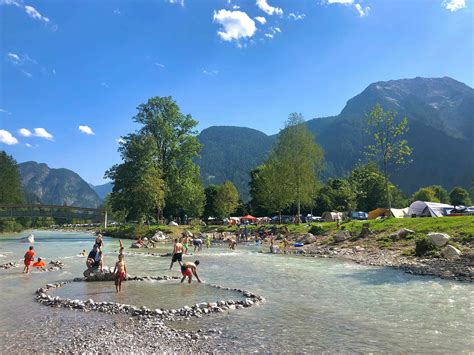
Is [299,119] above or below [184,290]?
above

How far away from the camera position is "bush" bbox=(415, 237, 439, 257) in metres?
30.5

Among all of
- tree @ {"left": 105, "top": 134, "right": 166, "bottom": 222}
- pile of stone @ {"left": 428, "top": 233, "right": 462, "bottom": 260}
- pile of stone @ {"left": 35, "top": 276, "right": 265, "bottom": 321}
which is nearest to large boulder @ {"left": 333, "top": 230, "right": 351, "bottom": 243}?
pile of stone @ {"left": 428, "top": 233, "right": 462, "bottom": 260}

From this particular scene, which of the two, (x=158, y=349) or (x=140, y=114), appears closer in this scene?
(x=158, y=349)

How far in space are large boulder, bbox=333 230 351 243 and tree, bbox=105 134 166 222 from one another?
3442 cm

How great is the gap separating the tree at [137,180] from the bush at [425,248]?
46.8m

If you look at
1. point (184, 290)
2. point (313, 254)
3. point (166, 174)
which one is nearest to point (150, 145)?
point (166, 174)

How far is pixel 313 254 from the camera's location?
1523 inches

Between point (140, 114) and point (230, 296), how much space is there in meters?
63.4

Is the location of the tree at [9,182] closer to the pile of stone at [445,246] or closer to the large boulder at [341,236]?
the large boulder at [341,236]

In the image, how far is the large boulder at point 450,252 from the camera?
1098 inches

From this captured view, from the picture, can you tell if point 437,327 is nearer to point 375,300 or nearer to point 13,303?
point 375,300

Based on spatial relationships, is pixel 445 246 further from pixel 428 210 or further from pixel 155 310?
pixel 428 210

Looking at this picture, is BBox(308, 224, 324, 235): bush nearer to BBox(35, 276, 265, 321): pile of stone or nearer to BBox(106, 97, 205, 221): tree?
BBox(106, 97, 205, 221): tree

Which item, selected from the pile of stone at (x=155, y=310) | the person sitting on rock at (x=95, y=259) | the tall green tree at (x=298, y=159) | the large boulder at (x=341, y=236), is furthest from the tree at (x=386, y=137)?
the pile of stone at (x=155, y=310)
